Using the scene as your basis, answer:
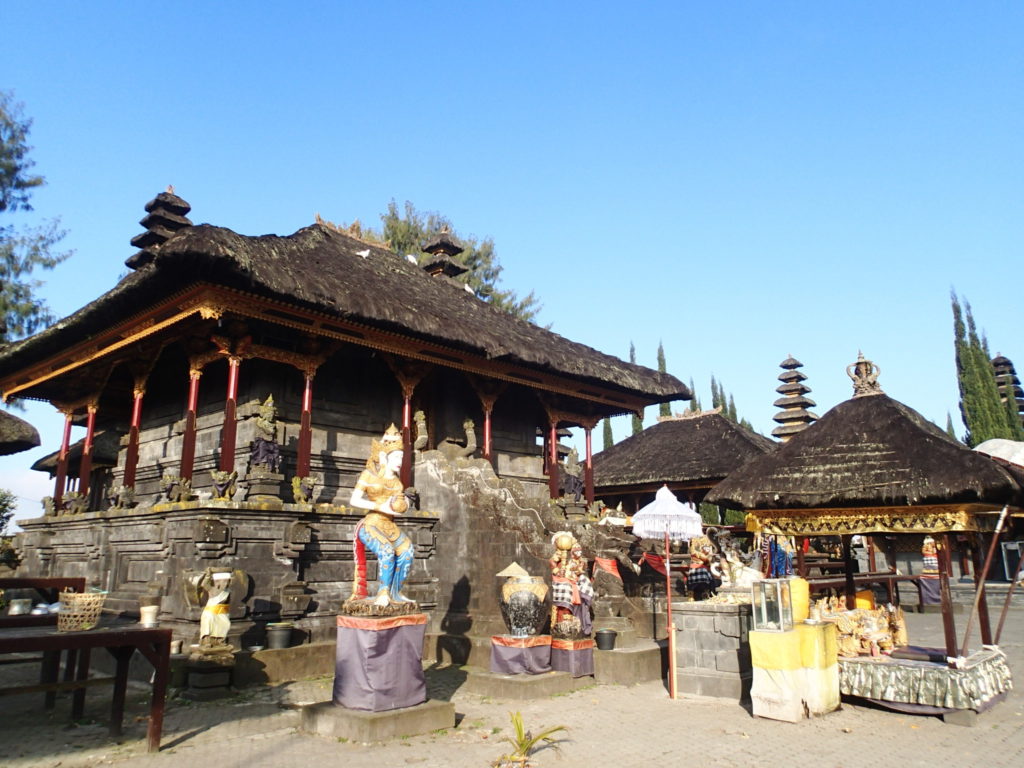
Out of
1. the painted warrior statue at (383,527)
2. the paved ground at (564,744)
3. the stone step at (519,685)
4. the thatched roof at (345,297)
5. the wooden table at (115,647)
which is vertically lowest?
the paved ground at (564,744)

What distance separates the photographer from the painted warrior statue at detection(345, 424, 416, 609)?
7.62 meters

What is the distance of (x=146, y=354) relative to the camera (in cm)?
1526

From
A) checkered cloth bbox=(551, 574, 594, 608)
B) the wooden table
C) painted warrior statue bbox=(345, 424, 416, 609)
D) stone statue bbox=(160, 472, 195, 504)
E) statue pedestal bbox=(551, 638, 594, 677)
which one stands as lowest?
statue pedestal bbox=(551, 638, 594, 677)

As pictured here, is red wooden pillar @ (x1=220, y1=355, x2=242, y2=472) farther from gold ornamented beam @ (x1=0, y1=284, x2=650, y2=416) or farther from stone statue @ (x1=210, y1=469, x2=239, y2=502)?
gold ornamented beam @ (x1=0, y1=284, x2=650, y2=416)

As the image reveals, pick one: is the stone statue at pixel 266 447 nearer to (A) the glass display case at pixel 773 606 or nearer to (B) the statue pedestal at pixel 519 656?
(B) the statue pedestal at pixel 519 656

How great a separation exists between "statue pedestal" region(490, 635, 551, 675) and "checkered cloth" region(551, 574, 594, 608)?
1.95 ft

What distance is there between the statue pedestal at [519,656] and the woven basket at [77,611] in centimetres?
471

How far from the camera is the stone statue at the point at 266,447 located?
11.9m

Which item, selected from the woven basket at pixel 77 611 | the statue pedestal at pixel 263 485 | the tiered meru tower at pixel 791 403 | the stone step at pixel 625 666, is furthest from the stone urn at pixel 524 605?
the tiered meru tower at pixel 791 403

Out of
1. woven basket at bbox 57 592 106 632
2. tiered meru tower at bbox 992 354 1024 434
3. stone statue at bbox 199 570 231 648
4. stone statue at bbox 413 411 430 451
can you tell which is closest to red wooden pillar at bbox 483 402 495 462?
stone statue at bbox 413 411 430 451

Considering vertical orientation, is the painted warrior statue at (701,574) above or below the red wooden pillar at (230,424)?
below

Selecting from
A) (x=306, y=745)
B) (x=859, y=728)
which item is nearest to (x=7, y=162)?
(x=306, y=745)

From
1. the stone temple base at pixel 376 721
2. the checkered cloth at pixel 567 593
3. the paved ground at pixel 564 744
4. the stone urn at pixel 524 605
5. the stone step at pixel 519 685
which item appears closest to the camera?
the paved ground at pixel 564 744

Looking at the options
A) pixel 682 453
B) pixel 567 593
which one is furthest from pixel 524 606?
pixel 682 453
